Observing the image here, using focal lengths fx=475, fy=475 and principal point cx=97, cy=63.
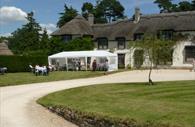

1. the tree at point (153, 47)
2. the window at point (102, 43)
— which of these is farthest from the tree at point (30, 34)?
the tree at point (153, 47)

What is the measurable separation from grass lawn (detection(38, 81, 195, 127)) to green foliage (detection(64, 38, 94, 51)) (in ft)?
131

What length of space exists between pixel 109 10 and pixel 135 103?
96240 mm

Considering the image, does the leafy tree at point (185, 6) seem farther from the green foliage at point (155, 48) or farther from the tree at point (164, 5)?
the green foliage at point (155, 48)

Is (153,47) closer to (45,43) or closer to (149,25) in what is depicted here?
(149,25)

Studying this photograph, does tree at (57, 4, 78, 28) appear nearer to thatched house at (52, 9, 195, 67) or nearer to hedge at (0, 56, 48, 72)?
thatched house at (52, 9, 195, 67)

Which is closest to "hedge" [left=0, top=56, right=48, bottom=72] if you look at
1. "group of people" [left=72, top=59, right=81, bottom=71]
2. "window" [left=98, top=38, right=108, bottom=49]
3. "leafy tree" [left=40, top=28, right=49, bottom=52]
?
"group of people" [left=72, top=59, right=81, bottom=71]

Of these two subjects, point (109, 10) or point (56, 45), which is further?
point (109, 10)

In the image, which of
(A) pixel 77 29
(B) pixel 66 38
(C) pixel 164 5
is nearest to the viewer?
(A) pixel 77 29

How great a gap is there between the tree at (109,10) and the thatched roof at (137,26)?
3632 centimetres

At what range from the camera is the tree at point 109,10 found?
112 m

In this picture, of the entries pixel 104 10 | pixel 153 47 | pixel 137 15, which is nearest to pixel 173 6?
pixel 104 10

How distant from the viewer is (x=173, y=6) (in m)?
102

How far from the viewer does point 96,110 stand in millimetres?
18516

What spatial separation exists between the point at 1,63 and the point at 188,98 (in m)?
35.2
